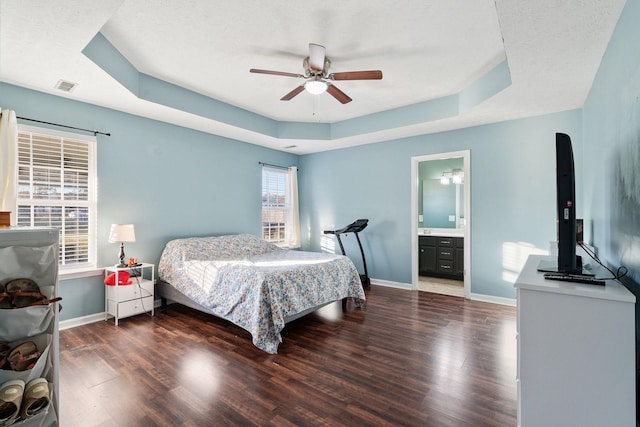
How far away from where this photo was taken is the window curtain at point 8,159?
2930mm

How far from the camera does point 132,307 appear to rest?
3.72 meters

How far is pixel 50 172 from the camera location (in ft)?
11.3

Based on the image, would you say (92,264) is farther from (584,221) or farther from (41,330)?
(584,221)

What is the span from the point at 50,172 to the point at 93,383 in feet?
7.92

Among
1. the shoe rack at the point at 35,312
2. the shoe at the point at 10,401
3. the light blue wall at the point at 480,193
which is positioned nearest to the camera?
the shoe at the point at 10,401

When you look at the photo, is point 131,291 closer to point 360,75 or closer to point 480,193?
point 360,75

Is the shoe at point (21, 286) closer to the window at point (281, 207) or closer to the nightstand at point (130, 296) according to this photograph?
the nightstand at point (130, 296)

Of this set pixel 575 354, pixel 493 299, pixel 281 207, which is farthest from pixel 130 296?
pixel 493 299

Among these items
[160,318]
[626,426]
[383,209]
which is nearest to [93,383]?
[160,318]

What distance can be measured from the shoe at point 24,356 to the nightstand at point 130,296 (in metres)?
2.67

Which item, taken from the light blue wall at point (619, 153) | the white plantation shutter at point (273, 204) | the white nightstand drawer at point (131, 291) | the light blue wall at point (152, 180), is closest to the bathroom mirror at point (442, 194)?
the white plantation shutter at point (273, 204)

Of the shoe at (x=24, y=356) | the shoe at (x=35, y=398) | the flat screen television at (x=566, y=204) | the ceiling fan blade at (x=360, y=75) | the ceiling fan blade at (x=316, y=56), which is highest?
the ceiling fan blade at (x=316, y=56)

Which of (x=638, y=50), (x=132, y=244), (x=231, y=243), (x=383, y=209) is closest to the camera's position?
(x=638, y=50)

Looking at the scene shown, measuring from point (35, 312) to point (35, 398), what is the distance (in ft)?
0.98
